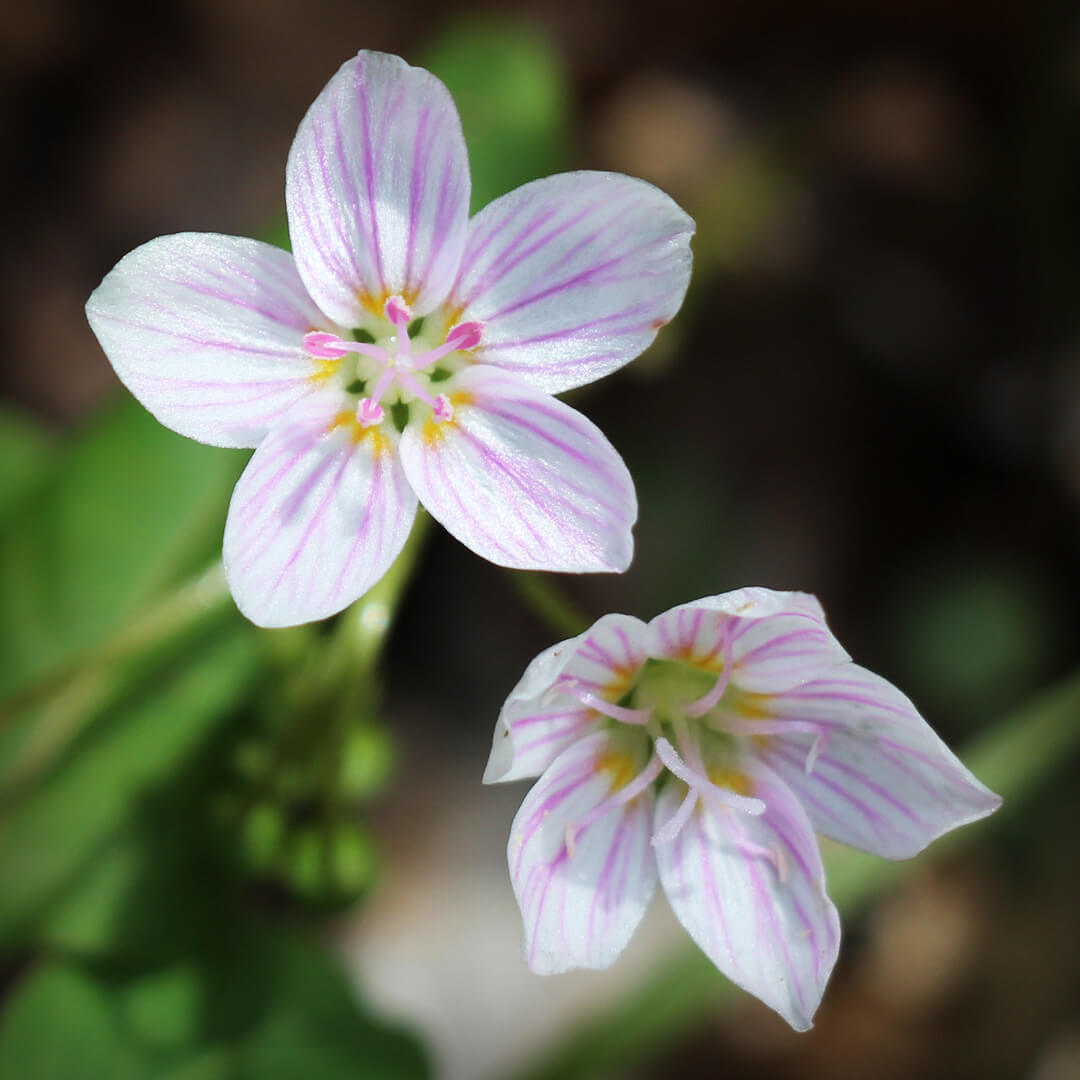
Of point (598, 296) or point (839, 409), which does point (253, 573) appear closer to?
point (598, 296)

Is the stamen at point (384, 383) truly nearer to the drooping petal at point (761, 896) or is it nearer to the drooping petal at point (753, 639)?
the drooping petal at point (753, 639)

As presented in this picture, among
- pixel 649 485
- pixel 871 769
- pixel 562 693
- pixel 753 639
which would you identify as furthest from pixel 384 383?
pixel 649 485

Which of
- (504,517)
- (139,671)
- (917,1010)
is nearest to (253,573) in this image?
(504,517)

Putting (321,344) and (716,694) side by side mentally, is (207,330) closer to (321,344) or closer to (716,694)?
(321,344)

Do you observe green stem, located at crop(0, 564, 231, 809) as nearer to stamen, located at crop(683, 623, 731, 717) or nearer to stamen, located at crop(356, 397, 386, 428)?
stamen, located at crop(356, 397, 386, 428)

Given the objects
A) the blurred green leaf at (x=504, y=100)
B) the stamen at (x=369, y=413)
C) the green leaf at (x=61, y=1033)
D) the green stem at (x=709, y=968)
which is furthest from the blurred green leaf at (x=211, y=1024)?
the blurred green leaf at (x=504, y=100)
